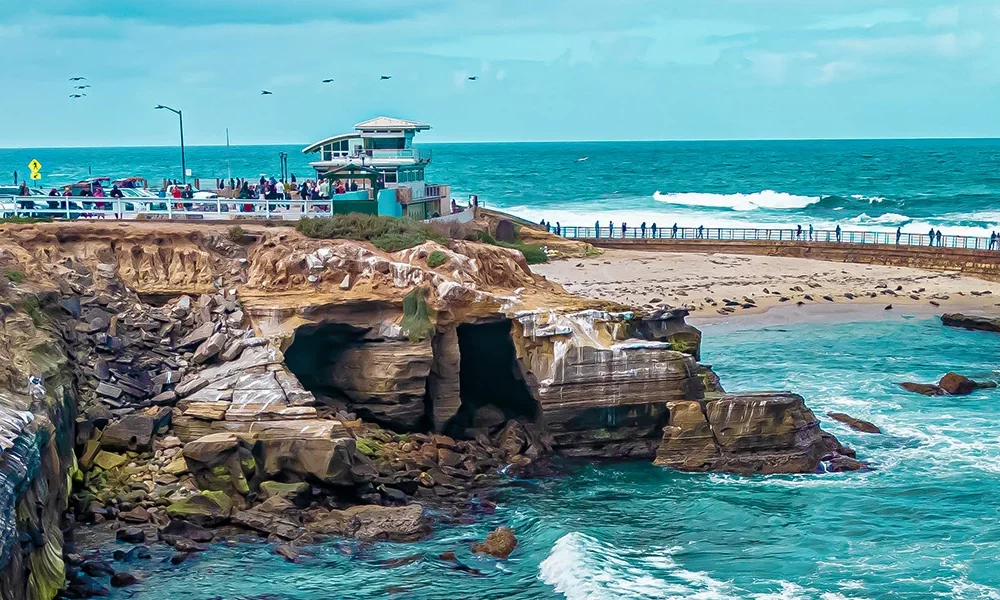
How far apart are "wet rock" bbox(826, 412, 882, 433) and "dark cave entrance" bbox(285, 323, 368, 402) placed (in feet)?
44.9

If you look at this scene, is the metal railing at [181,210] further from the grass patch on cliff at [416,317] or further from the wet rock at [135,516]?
the wet rock at [135,516]

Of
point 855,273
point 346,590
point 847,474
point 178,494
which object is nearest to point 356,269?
point 178,494

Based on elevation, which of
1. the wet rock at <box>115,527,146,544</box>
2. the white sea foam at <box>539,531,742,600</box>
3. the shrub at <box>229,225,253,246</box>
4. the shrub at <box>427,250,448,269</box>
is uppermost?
the shrub at <box>229,225,253,246</box>

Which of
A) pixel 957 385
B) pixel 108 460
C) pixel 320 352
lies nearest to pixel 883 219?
pixel 957 385

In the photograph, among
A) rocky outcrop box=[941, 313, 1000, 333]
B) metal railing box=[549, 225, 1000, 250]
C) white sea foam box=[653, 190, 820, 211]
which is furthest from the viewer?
white sea foam box=[653, 190, 820, 211]

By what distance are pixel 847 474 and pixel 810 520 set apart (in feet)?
Result: 12.5

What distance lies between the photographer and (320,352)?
106 ft

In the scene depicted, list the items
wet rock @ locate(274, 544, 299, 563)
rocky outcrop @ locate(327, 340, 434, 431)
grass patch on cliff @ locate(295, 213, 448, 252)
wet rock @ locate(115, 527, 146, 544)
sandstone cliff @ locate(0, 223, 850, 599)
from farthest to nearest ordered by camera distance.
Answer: grass patch on cliff @ locate(295, 213, 448, 252)
rocky outcrop @ locate(327, 340, 434, 431)
sandstone cliff @ locate(0, 223, 850, 599)
wet rock @ locate(115, 527, 146, 544)
wet rock @ locate(274, 544, 299, 563)

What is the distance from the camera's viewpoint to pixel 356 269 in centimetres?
3183

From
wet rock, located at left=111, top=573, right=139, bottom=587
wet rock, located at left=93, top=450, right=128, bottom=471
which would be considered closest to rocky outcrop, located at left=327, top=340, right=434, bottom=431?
wet rock, located at left=93, top=450, right=128, bottom=471

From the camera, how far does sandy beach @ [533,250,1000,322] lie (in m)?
52.4

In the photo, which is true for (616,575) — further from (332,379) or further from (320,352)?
(320,352)

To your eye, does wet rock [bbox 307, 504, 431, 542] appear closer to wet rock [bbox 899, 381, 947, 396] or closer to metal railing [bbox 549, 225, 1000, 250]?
wet rock [bbox 899, 381, 947, 396]

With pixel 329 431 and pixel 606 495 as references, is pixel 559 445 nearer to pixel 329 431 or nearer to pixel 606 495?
pixel 606 495
